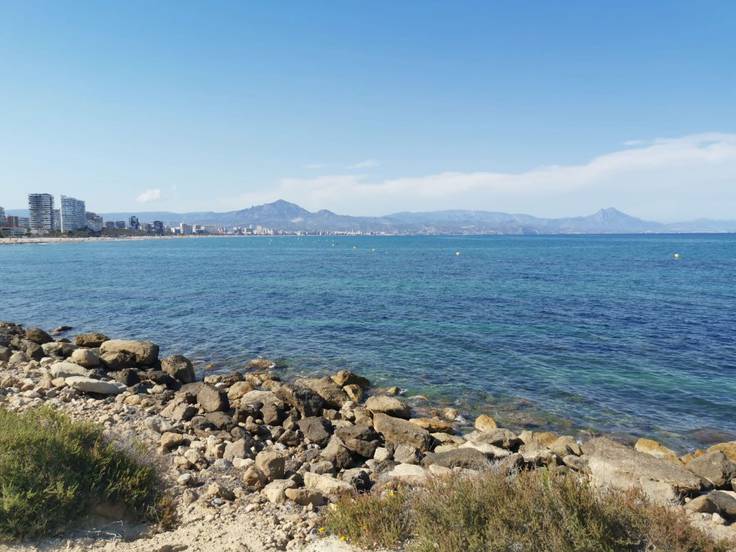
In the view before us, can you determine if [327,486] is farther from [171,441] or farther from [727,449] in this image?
[727,449]

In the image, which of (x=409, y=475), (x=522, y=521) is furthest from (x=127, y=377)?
(x=522, y=521)

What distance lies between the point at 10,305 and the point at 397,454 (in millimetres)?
40202

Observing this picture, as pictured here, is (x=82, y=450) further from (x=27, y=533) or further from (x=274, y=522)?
(x=274, y=522)

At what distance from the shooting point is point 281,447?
1309 cm

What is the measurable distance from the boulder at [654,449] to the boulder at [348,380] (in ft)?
32.1

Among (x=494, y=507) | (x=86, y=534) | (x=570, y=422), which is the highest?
(x=494, y=507)

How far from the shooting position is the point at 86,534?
670 cm

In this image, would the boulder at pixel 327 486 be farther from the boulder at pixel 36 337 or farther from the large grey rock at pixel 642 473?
the boulder at pixel 36 337

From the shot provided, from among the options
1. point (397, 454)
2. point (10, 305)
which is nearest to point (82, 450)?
point (397, 454)

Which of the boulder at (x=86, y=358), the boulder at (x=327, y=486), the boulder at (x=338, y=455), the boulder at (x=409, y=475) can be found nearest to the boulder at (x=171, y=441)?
the boulder at (x=338, y=455)

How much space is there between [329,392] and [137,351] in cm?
942

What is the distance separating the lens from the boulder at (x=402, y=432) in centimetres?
1304

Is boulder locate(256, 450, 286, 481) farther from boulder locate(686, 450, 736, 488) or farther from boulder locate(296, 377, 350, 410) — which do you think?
boulder locate(686, 450, 736, 488)

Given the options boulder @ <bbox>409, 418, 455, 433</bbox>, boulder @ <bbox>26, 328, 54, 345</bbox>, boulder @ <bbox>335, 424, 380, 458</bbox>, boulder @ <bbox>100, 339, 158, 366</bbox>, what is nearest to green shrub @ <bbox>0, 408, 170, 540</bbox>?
boulder @ <bbox>335, 424, 380, 458</bbox>
